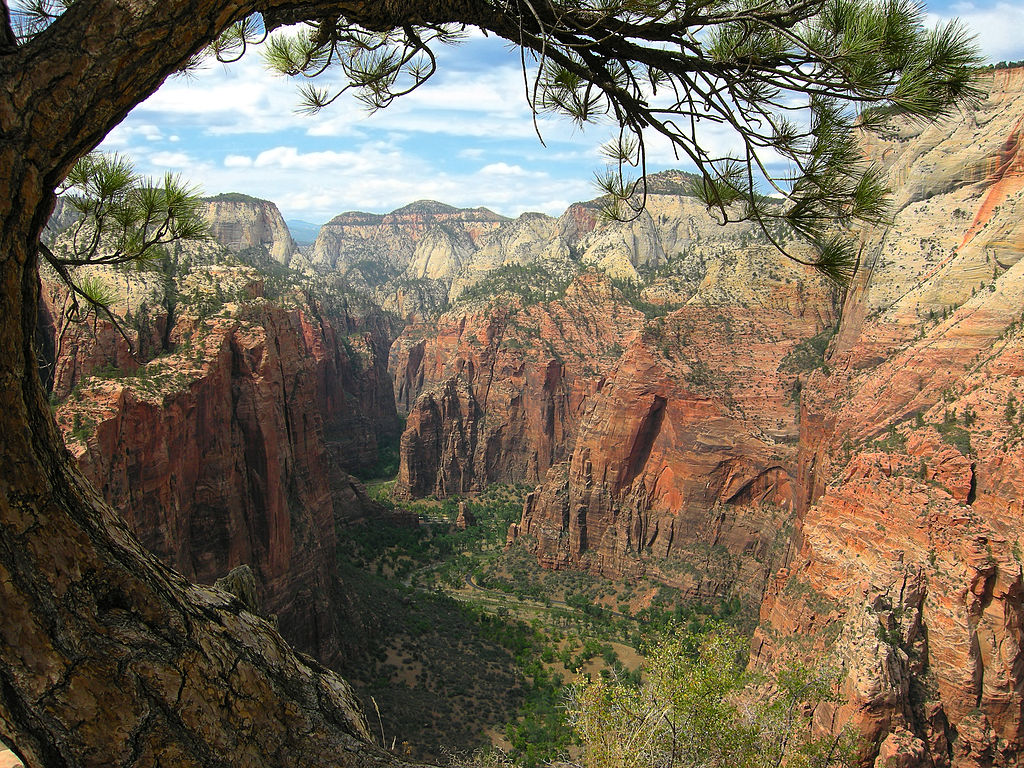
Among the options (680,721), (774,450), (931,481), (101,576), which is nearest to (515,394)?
(774,450)

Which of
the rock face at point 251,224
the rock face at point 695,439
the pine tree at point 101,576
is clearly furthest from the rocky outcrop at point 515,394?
the rock face at point 251,224

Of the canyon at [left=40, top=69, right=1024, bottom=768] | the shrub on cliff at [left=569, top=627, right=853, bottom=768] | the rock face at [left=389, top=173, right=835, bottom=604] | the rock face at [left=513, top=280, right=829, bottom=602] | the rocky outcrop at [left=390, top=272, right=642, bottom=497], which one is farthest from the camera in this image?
the rocky outcrop at [left=390, top=272, right=642, bottom=497]

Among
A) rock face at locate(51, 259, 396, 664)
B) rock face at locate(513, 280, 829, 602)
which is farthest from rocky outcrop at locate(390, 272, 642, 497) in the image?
rock face at locate(51, 259, 396, 664)

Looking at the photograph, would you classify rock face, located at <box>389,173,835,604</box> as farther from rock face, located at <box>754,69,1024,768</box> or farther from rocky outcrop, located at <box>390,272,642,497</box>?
rock face, located at <box>754,69,1024,768</box>

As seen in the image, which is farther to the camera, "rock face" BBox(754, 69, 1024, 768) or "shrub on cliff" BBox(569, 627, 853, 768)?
"rock face" BBox(754, 69, 1024, 768)

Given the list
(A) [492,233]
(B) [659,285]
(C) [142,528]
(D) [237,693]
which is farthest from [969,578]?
(A) [492,233]

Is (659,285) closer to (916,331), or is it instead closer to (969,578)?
(916,331)
